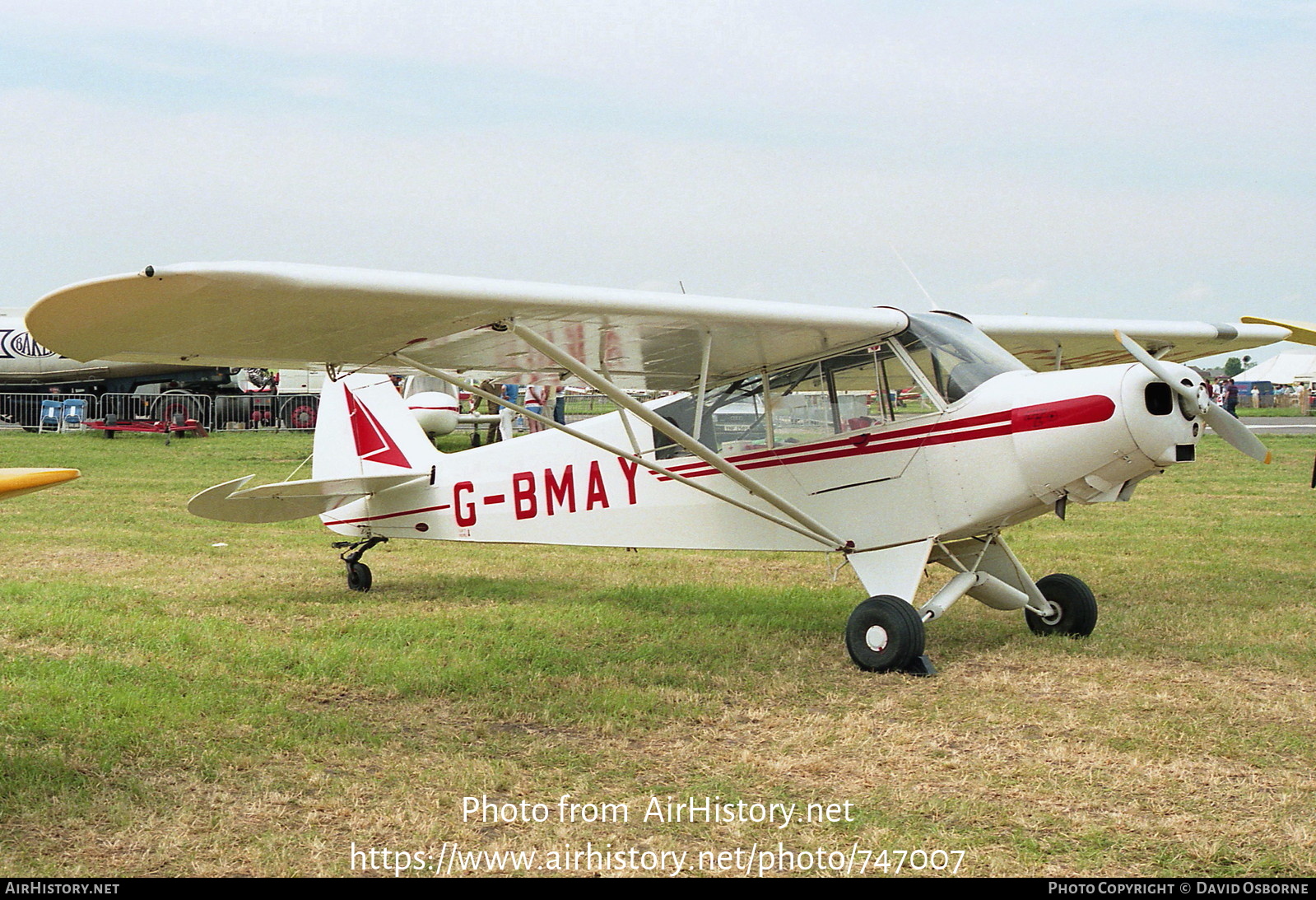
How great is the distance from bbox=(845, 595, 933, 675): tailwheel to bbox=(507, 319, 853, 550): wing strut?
578 mm

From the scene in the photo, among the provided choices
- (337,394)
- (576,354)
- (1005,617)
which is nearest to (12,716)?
(576,354)

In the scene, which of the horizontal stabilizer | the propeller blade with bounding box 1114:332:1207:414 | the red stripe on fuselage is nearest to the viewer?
the propeller blade with bounding box 1114:332:1207:414

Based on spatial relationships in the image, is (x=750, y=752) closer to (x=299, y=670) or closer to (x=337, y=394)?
(x=299, y=670)

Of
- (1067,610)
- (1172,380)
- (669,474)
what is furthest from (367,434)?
(1172,380)

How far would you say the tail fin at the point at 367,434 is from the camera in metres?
8.86

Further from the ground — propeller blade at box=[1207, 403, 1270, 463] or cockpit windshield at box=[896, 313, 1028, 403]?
cockpit windshield at box=[896, 313, 1028, 403]

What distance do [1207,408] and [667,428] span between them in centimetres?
268

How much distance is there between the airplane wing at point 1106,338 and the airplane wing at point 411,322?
6.30 feet

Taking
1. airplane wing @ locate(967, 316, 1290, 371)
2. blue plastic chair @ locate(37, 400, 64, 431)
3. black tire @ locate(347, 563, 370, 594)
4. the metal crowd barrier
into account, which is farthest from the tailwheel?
blue plastic chair @ locate(37, 400, 64, 431)

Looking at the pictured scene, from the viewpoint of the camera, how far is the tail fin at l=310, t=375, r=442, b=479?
349 inches

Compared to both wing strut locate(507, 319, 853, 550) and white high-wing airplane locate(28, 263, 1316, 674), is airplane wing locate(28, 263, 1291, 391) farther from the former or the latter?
wing strut locate(507, 319, 853, 550)

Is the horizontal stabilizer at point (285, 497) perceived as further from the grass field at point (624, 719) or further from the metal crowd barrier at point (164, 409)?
the metal crowd barrier at point (164, 409)

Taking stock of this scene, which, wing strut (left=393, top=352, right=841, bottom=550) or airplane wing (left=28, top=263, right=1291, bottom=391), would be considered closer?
airplane wing (left=28, top=263, right=1291, bottom=391)

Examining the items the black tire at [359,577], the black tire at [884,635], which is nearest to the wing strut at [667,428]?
the black tire at [884,635]
